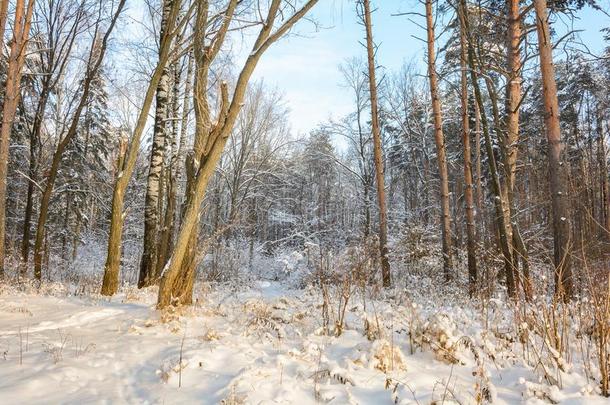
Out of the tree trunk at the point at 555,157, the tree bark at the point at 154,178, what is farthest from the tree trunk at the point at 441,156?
the tree bark at the point at 154,178

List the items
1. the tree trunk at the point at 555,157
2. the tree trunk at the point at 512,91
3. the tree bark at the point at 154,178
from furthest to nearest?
1. the tree bark at the point at 154,178
2. the tree trunk at the point at 512,91
3. the tree trunk at the point at 555,157

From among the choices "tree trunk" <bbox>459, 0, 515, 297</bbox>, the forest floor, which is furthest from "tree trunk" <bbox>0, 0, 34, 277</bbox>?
"tree trunk" <bbox>459, 0, 515, 297</bbox>

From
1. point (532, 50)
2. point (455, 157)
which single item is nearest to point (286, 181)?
point (455, 157)

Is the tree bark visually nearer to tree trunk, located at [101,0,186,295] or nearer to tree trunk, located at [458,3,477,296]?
tree trunk, located at [101,0,186,295]

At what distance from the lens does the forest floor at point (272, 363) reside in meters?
2.71

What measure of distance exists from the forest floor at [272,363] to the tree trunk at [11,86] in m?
5.81

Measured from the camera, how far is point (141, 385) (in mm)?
2951

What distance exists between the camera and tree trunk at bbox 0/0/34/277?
9.20 m

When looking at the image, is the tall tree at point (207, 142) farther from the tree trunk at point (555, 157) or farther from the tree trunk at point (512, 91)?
the tree trunk at point (512, 91)

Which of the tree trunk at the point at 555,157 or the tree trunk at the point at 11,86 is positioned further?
the tree trunk at the point at 11,86

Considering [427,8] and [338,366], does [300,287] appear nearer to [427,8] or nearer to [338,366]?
[427,8]

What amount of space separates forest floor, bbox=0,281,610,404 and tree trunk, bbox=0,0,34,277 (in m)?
5.81

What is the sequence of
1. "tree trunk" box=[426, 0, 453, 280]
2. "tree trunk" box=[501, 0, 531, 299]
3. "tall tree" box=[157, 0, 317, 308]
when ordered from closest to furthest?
"tall tree" box=[157, 0, 317, 308]
"tree trunk" box=[501, 0, 531, 299]
"tree trunk" box=[426, 0, 453, 280]

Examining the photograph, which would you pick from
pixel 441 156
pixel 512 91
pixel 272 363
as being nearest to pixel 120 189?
pixel 272 363
